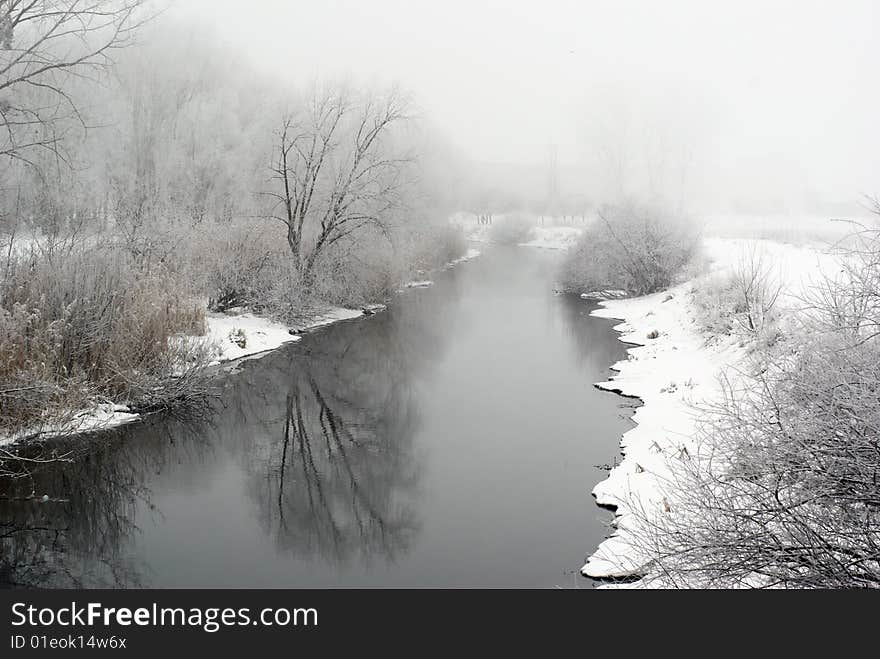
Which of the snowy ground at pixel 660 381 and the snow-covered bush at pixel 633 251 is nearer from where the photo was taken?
the snowy ground at pixel 660 381

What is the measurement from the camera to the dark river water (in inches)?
267

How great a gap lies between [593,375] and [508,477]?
631 cm

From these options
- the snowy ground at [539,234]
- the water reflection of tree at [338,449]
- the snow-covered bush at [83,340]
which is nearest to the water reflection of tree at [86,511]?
the snow-covered bush at [83,340]

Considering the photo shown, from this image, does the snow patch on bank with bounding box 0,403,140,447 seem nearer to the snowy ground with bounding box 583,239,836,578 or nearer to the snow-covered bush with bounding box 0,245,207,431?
the snow-covered bush with bounding box 0,245,207,431

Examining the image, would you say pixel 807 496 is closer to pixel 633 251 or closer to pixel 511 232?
pixel 633 251

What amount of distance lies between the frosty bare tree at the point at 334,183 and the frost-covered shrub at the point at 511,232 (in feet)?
120

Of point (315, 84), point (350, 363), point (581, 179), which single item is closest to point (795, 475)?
point (350, 363)

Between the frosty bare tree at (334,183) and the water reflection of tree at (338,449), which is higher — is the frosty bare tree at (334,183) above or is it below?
above

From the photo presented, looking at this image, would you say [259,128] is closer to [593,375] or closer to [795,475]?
[593,375]

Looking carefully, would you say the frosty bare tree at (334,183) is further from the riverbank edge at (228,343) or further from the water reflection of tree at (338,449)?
the water reflection of tree at (338,449)

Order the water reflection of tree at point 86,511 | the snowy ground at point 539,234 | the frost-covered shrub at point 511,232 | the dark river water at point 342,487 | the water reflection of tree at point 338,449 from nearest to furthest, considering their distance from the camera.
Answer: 1. the water reflection of tree at point 86,511
2. the dark river water at point 342,487
3. the water reflection of tree at point 338,449
4. the snowy ground at point 539,234
5. the frost-covered shrub at point 511,232

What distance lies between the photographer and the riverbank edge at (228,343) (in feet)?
32.5

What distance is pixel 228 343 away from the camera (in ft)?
53.6

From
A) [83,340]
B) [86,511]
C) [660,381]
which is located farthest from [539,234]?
[86,511]
